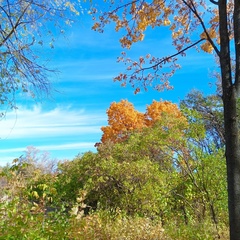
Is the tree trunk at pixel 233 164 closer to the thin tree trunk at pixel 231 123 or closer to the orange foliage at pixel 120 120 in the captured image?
the thin tree trunk at pixel 231 123

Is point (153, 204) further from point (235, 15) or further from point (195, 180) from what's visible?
point (235, 15)

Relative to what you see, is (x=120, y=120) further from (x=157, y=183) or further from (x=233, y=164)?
(x=233, y=164)

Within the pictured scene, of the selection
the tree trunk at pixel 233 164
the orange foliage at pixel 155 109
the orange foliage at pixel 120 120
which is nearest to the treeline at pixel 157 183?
the tree trunk at pixel 233 164

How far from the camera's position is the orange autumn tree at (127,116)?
22125 mm

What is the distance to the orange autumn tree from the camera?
22125 mm

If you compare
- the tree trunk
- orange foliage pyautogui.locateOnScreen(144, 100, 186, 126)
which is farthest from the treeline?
orange foliage pyautogui.locateOnScreen(144, 100, 186, 126)

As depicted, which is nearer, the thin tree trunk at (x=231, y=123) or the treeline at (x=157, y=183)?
the thin tree trunk at (x=231, y=123)

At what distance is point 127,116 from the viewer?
877 inches

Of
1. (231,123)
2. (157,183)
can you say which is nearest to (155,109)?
(157,183)

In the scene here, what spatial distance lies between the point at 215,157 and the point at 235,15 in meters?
3.26

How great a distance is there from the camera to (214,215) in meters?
6.63

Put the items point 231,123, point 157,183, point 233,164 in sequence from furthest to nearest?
1. point 157,183
2. point 231,123
3. point 233,164

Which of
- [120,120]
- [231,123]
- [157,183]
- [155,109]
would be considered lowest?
[157,183]

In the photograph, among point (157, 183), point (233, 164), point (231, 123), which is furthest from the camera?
point (157, 183)
